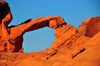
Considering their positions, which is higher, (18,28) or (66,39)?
(18,28)

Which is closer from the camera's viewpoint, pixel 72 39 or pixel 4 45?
pixel 72 39

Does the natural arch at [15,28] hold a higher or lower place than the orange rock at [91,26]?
lower

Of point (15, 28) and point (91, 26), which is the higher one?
point (91, 26)

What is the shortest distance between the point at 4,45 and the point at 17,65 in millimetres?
8887

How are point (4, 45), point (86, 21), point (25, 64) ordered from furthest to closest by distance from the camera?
point (86, 21)
point (4, 45)
point (25, 64)

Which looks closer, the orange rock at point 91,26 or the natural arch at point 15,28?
the natural arch at point 15,28

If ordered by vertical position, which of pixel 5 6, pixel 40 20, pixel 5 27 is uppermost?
pixel 5 6

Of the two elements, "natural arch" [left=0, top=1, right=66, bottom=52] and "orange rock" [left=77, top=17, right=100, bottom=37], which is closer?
"natural arch" [left=0, top=1, right=66, bottom=52]

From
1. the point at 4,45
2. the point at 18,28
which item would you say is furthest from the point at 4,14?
the point at 4,45

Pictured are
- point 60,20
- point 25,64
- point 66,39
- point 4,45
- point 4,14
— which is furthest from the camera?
point 4,14

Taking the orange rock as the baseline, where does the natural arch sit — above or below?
below

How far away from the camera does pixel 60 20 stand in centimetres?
1162

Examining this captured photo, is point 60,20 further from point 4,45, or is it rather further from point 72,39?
point 4,45

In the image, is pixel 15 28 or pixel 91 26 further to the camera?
pixel 91 26
